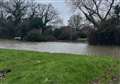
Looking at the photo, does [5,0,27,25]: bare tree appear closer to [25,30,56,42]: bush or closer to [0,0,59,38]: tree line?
[0,0,59,38]: tree line

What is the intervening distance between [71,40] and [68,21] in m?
8.22

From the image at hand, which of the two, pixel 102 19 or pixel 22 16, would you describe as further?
pixel 22 16

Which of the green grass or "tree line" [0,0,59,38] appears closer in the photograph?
the green grass

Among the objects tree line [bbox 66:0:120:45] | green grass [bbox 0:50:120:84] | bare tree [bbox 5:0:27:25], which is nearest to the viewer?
green grass [bbox 0:50:120:84]

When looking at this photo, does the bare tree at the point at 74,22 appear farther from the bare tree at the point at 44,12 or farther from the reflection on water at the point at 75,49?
the reflection on water at the point at 75,49

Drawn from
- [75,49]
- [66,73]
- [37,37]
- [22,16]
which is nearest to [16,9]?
[22,16]

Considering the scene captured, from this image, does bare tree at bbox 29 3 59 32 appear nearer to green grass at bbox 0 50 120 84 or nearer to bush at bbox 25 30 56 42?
bush at bbox 25 30 56 42

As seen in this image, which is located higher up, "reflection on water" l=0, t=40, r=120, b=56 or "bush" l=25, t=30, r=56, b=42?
"reflection on water" l=0, t=40, r=120, b=56

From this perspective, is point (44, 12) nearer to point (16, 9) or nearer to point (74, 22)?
point (16, 9)

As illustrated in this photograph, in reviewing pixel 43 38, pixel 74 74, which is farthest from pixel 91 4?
pixel 74 74

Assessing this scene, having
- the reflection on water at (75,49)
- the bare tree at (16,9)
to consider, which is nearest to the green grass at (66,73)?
the reflection on water at (75,49)

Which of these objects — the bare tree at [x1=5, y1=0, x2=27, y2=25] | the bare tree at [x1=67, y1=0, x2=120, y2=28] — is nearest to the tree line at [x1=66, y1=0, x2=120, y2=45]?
the bare tree at [x1=67, y1=0, x2=120, y2=28]

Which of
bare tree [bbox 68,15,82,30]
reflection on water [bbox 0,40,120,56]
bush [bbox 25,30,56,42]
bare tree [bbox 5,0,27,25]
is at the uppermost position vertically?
bare tree [bbox 5,0,27,25]

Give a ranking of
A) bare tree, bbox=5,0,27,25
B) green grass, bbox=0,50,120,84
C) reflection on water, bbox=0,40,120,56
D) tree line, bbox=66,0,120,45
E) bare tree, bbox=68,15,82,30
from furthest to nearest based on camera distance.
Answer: bare tree, bbox=5,0,27,25, bare tree, bbox=68,15,82,30, tree line, bbox=66,0,120,45, reflection on water, bbox=0,40,120,56, green grass, bbox=0,50,120,84
